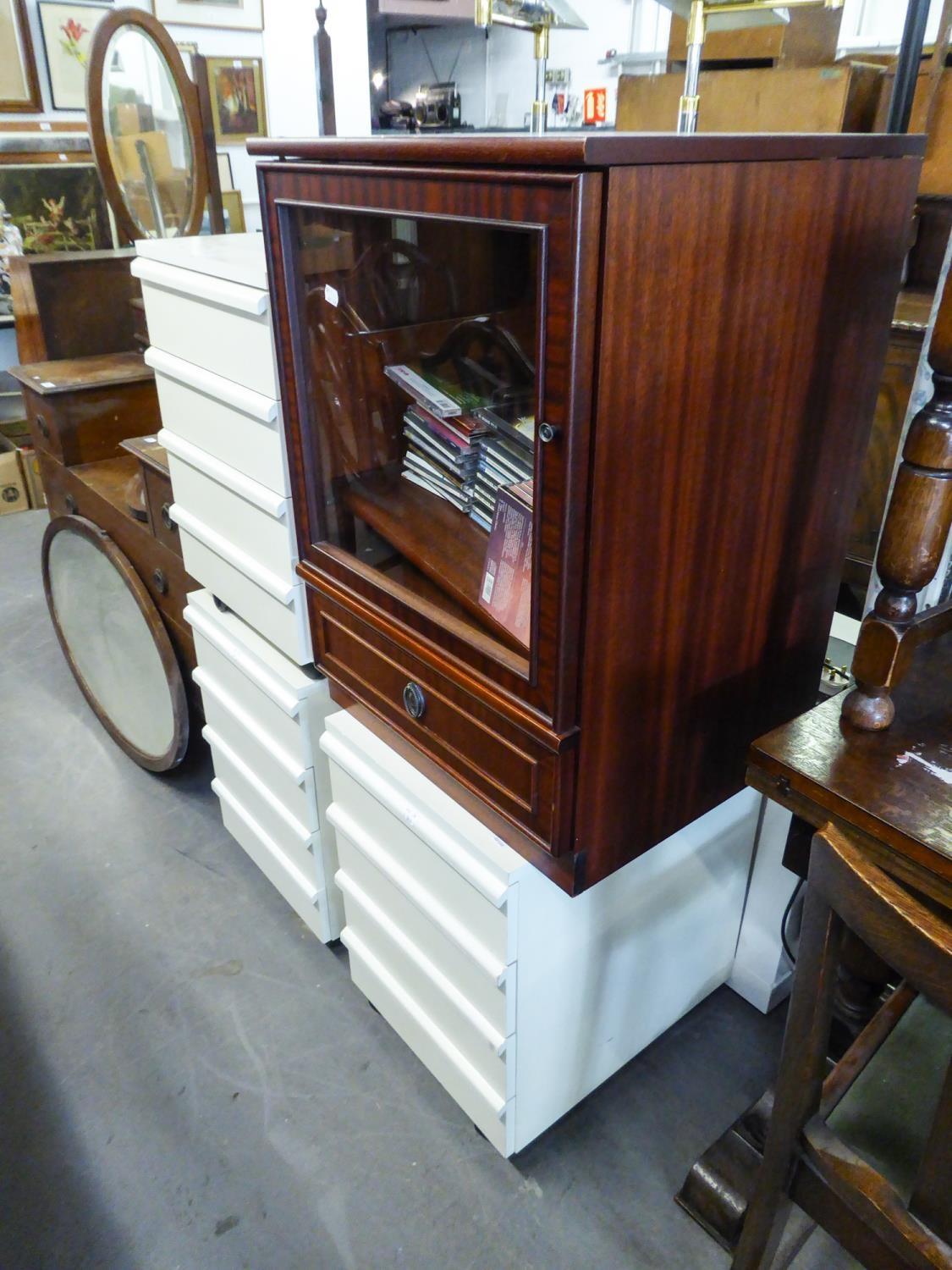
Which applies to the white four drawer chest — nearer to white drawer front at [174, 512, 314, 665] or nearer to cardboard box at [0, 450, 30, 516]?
white drawer front at [174, 512, 314, 665]


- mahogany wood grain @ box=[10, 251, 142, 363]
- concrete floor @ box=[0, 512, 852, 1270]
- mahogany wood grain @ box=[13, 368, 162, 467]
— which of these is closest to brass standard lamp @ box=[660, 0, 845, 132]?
concrete floor @ box=[0, 512, 852, 1270]

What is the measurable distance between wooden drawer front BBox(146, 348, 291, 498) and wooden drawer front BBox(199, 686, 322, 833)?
1.43ft

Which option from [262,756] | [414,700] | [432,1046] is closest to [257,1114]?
[432,1046]

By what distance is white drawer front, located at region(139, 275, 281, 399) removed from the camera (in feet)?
3.47

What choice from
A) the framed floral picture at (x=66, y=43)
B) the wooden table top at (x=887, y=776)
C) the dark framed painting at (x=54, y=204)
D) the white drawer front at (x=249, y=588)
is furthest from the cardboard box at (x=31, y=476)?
the wooden table top at (x=887, y=776)

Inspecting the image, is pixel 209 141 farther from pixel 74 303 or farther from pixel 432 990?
pixel 432 990

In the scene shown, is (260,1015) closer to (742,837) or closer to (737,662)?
(742,837)

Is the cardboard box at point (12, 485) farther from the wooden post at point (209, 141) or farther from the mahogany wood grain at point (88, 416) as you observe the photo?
the wooden post at point (209, 141)

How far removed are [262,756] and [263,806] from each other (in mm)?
118

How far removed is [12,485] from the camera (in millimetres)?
3219

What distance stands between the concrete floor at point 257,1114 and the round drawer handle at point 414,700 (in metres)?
0.62

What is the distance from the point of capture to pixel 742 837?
4.13 feet

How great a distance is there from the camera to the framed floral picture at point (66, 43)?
3.05 meters

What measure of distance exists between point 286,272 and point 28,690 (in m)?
1.66
